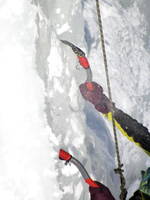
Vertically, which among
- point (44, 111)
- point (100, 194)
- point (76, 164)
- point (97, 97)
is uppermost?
point (97, 97)

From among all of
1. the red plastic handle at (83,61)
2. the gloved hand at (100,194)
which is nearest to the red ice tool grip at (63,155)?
the gloved hand at (100,194)

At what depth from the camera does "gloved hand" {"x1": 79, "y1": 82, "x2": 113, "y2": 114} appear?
255 cm

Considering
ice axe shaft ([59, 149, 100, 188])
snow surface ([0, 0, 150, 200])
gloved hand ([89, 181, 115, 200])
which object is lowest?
gloved hand ([89, 181, 115, 200])

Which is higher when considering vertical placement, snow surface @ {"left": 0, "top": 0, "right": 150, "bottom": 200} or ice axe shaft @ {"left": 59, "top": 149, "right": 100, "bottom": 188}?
snow surface @ {"left": 0, "top": 0, "right": 150, "bottom": 200}

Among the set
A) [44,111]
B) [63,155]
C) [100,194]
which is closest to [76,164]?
[63,155]

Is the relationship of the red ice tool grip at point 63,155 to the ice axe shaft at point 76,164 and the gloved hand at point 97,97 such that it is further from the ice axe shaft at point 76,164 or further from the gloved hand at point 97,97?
the gloved hand at point 97,97

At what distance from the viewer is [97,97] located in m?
2.56

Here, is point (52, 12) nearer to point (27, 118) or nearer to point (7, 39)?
point (7, 39)

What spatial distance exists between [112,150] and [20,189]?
1299 millimetres

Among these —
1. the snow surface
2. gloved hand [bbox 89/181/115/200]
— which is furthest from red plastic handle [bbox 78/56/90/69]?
gloved hand [bbox 89/181/115/200]

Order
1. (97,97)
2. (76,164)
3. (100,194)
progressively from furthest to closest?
(97,97) → (76,164) → (100,194)

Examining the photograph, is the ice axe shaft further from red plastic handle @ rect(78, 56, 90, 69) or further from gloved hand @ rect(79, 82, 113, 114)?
red plastic handle @ rect(78, 56, 90, 69)

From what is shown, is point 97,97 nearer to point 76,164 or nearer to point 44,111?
point 44,111

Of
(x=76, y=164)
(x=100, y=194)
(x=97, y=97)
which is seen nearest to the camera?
(x=100, y=194)
